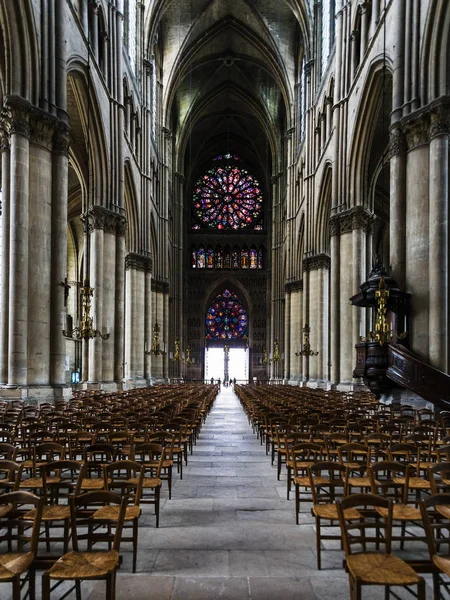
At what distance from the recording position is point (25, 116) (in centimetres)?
1764

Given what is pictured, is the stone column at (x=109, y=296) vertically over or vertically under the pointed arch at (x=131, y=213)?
under

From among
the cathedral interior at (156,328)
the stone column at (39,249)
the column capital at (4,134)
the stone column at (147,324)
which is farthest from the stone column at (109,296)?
the column capital at (4,134)

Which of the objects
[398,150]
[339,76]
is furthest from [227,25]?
[398,150]

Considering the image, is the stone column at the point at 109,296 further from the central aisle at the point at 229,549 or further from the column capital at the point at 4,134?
the central aisle at the point at 229,549

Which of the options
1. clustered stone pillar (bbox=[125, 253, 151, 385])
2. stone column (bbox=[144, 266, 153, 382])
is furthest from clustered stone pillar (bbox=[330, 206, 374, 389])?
stone column (bbox=[144, 266, 153, 382])

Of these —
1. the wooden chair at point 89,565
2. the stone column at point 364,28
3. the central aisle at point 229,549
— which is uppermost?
the stone column at point 364,28

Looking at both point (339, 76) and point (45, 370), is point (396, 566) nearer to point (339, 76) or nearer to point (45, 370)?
point (45, 370)

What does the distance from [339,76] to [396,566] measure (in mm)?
29520

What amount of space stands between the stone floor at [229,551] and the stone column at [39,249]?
9.75m

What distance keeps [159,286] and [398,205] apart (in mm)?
30962

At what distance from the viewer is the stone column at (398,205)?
19484 mm

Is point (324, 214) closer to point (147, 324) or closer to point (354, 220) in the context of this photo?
point (354, 220)

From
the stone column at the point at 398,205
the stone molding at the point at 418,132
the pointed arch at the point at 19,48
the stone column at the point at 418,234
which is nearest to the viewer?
the pointed arch at the point at 19,48

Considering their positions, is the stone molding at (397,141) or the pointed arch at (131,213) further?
the pointed arch at (131,213)
